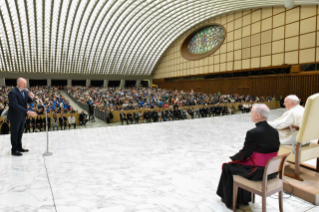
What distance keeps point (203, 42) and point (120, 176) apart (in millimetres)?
37547

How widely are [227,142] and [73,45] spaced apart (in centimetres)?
4253

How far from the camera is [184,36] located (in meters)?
42.6

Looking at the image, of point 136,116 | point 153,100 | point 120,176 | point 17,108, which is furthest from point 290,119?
point 153,100

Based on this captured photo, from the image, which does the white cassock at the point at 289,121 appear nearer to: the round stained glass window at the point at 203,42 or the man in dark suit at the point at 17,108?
the man in dark suit at the point at 17,108

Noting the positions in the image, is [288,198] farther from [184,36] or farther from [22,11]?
[184,36]

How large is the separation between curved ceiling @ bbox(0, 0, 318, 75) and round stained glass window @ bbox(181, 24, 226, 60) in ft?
6.39

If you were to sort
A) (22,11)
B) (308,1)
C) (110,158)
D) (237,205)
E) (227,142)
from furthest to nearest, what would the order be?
1. (22,11)
2. (308,1)
3. (227,142)
4. (110,158)
5. (237,205)

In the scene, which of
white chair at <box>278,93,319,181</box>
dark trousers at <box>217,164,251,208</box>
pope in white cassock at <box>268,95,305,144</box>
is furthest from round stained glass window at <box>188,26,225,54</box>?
dark trousers at <box>217,164,251,208</box>

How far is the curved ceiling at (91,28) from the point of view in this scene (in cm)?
2895

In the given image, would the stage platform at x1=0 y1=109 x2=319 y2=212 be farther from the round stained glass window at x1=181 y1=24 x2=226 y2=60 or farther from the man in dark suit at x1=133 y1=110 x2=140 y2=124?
the round stained glass window at x1=181 y1=24 x2=226 y2=60

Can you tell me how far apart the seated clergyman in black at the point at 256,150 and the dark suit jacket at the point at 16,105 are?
15.2ft

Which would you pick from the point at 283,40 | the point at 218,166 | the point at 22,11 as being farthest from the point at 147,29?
the point at 218,166

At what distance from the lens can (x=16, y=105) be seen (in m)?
4.84

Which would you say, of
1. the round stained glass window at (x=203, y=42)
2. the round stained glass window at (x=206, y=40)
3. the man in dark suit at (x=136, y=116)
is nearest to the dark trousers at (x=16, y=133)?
the man in dark suit at (x=136, y=116)
